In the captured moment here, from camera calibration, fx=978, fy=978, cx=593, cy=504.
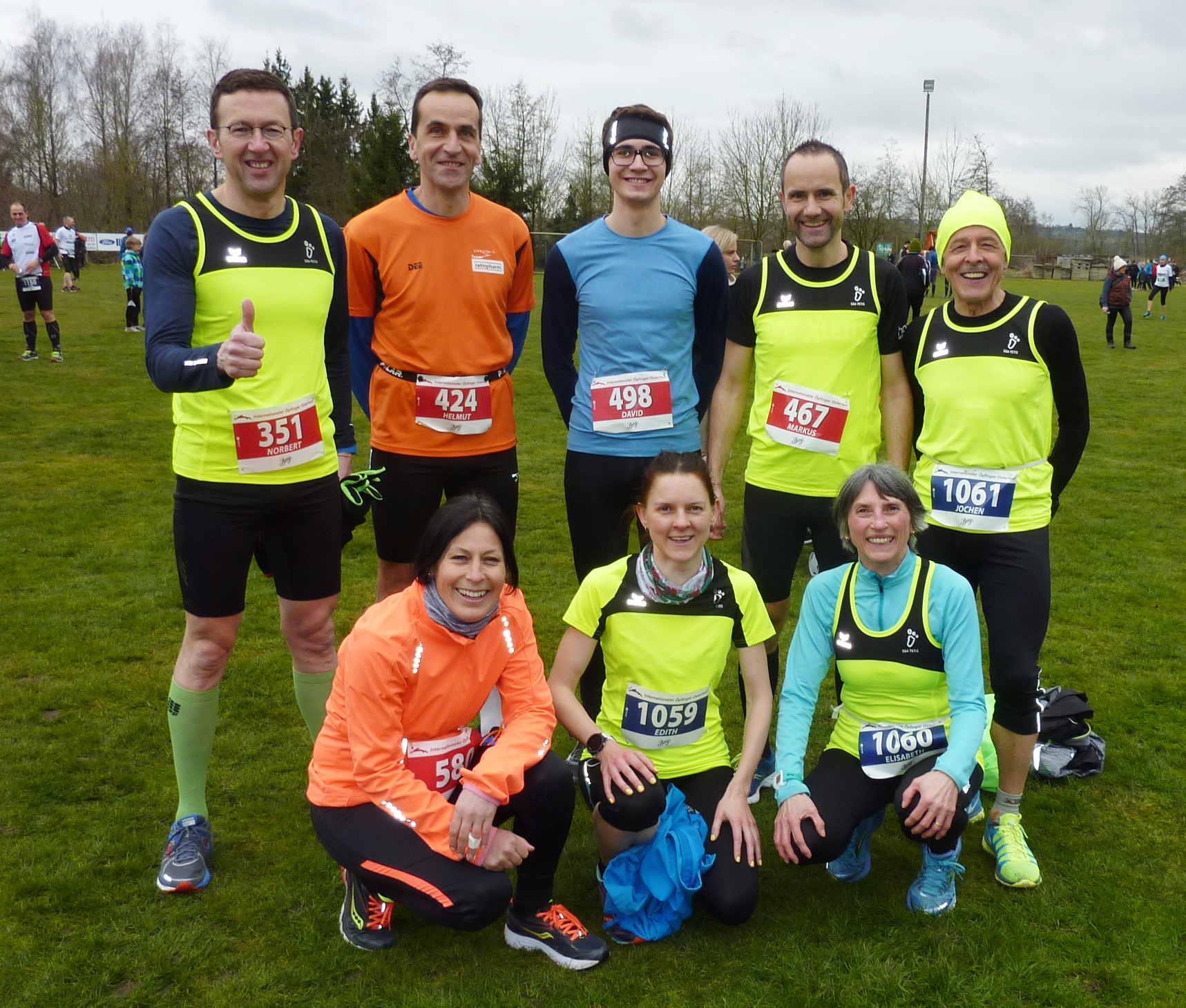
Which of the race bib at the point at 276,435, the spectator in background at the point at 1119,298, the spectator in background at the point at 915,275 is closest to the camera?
the race bib at the point at 276,435

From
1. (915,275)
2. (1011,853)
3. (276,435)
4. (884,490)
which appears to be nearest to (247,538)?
(276,435)

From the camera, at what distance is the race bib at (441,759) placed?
271 cm

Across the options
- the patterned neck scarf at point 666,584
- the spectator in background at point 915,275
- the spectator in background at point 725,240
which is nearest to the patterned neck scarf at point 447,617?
the patterned neck scarf at point 666,584

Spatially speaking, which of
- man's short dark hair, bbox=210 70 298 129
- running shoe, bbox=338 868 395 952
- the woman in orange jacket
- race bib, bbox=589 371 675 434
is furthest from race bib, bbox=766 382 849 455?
running shoe, bbox=338 868 395 952

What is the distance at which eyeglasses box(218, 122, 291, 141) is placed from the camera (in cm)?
274

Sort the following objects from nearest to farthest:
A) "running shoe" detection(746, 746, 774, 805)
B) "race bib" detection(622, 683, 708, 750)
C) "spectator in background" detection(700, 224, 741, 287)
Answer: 1. "race bib" detection(622, 683, 708, 750)
2. "running shoe" detection(746, 746, 774, 805)
3. "spectator in background" detection(700, 224, 741, 287)

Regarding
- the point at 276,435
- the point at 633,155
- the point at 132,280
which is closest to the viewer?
the point at 276,435

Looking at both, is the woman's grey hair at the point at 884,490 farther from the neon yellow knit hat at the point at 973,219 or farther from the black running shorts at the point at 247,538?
the black running shorts at the point at 247,538

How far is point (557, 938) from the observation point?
2.70m

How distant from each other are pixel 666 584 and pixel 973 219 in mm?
1484

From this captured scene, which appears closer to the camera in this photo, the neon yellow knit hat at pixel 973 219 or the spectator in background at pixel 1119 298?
the neon yellow knit hat at pixel 973 219

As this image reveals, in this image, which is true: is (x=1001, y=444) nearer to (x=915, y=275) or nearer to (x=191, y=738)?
(x=191, y=738)

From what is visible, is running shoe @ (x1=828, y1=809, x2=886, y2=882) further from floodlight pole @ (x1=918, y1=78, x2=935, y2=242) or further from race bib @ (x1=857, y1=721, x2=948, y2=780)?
floodlight pole @ (x1=918, y1=78, x2=935, y2=242)

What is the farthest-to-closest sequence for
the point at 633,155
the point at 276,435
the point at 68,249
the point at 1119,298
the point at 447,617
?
Answer: the point at 68,249, the point at 1119,298, the point at 633,155, the point at 276,435, the point at 447,617
